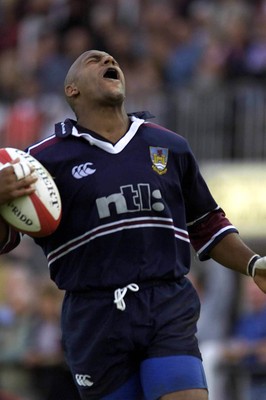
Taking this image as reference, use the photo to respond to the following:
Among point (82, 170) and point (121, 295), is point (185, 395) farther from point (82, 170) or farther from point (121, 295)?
point (82, 170)

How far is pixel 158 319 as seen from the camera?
24.1ft

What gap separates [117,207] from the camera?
293 inches

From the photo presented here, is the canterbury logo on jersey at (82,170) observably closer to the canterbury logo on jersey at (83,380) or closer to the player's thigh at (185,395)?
the canterbury logo on jersey at (83,380)

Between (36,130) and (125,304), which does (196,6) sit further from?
(125,304)

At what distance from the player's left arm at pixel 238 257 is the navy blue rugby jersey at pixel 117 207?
29 cm

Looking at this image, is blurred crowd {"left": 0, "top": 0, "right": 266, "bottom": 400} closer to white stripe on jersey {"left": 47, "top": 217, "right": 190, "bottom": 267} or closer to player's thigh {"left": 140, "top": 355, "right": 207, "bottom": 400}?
white stripe on jersey {"left": 47, "top": 217, "right": 190, "bottom": 267}

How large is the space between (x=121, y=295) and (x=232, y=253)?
0.83 metres

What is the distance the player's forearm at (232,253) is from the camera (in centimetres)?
780

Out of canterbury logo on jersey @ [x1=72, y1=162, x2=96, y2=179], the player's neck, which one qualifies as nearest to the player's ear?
the player's neck

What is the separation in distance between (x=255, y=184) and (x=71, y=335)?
796 centimetres

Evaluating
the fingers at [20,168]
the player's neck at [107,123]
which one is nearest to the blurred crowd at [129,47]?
the player's neck at [107,123]

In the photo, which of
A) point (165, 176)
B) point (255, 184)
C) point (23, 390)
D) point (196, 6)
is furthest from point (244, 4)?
point (165, 176)

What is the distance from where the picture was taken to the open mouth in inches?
304

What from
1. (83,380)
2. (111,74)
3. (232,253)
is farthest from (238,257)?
(111,74)
